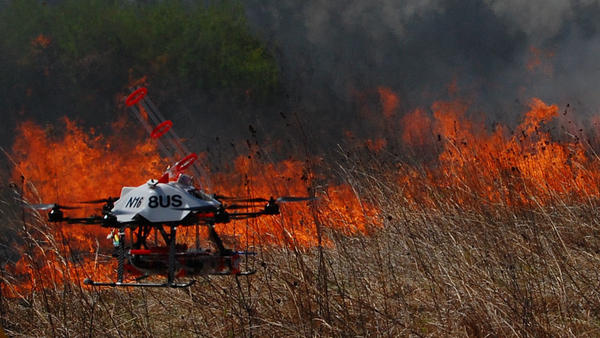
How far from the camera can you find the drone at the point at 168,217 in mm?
2611

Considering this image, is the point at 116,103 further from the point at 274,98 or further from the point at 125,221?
the point at 125,221

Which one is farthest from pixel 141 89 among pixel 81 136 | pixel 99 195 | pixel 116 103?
pixel 116 103

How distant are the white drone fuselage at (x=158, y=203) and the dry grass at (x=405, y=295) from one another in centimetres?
118

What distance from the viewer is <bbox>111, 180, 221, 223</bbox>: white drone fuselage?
263 cm

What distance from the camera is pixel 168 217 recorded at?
2619mm

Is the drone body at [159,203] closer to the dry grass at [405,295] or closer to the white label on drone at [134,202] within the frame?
the white label on drone at [134,202]

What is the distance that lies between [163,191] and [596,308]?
325cm

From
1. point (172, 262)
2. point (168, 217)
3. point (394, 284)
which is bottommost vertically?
point (172, 262)

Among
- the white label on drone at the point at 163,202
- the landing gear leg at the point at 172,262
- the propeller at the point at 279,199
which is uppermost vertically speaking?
the white label on drone at the point at 163,202

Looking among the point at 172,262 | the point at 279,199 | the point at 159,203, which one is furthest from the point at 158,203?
the point at 279,199

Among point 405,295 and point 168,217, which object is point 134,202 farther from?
point 405,295

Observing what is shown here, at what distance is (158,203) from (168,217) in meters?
0.08

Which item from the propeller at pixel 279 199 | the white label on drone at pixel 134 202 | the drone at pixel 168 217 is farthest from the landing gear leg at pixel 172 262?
the propeller at pixel 279 199

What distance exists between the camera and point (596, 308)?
4.35 meters
